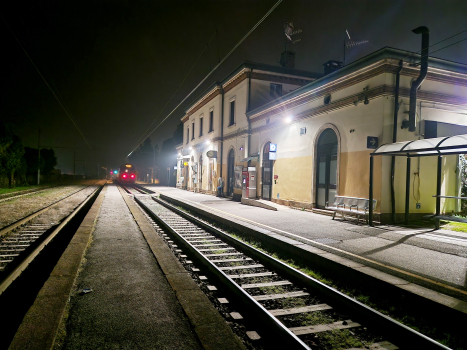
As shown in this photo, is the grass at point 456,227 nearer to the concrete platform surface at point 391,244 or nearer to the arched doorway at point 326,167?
the concrete platform surface at point 391,244

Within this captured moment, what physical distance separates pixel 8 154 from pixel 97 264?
32660 millimetres

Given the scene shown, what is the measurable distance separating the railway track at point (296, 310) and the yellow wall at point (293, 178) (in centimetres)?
833

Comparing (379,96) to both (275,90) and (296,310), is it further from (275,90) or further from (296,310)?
(275,90)

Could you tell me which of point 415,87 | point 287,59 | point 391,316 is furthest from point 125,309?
point 287,59

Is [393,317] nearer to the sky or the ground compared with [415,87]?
nearer to the ground

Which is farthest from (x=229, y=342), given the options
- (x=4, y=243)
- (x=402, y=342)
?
(x=4, y=243)

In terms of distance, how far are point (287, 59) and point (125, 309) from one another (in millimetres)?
26041

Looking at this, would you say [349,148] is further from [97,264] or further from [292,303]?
[97,264]

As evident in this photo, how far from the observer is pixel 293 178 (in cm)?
1600

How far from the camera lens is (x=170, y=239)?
A: 9188mm

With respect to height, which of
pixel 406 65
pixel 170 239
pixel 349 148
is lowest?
pixel 170 239

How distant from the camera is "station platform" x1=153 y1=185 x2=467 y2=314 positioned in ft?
15.8

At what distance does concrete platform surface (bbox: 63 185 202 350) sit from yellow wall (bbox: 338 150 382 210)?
845 centimetres

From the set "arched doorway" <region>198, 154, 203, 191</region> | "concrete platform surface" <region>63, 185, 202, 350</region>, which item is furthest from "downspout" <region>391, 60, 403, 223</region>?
"arched doorway" <region>198, 154, 203, 191</region>
